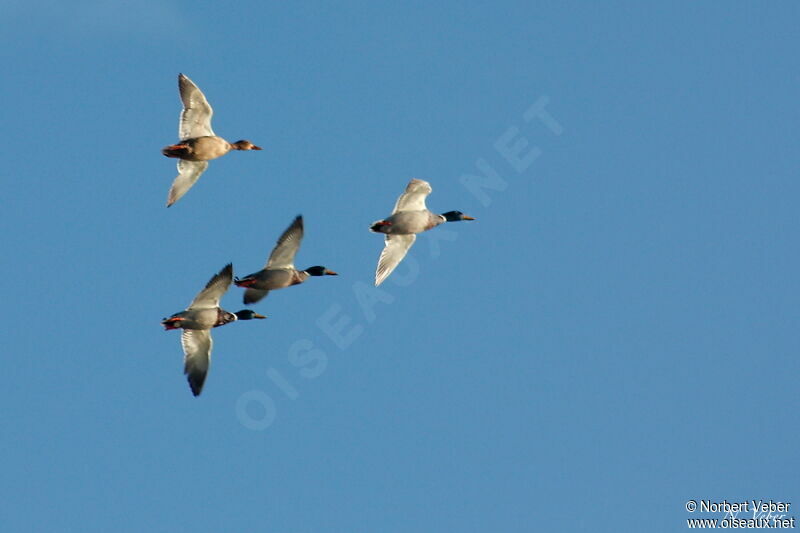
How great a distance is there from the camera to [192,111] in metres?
39.4

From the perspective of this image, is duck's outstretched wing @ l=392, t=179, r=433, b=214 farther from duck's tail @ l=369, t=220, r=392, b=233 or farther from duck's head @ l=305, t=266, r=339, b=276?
duck's head @ l=305, t=266, r=339, b=276

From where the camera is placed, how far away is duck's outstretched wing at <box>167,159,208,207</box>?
4006 centimetres

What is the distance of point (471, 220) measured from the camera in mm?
43719

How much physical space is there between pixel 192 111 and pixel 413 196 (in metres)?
6.82

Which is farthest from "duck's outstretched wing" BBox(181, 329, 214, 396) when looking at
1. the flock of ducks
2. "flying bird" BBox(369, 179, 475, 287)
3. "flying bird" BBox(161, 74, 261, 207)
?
"flying bird" BBox(369, 179, 475, 287)

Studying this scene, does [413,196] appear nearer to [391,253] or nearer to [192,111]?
[391,253]

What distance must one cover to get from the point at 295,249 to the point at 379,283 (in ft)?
11.0

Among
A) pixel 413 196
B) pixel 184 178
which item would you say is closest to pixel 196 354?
pixel 184 178

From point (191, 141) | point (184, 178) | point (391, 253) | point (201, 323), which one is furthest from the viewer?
point (391, 253)

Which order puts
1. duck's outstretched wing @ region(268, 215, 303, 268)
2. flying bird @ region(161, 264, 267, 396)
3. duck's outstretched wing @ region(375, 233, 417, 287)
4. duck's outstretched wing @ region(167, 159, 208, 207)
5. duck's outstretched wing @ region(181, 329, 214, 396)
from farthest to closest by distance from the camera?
duck's outstretched wing @ region(375, 233, 417, 287)
duck's outstretched wing @ region(167, 159, 208, 207)
duck's outstretched wing @ region(268, 215, 303, 268)
duck's outstretched wing @ region(181, 329, 214, 396)
flying bird @ region(161, 264, 267, 396)

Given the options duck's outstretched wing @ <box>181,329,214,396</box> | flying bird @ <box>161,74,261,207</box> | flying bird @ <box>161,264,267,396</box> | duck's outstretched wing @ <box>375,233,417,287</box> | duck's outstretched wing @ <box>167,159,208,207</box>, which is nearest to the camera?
flying bird @ <box>161,264,267,396</box>

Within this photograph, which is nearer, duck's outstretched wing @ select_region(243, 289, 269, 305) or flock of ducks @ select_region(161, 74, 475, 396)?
flock of ducks @ select_region(161, 74, 475, 396)

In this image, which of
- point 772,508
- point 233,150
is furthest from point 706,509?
point 233,150

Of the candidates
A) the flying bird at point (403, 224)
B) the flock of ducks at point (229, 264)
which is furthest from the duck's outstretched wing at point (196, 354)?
the flying bird at point (403, 224)
